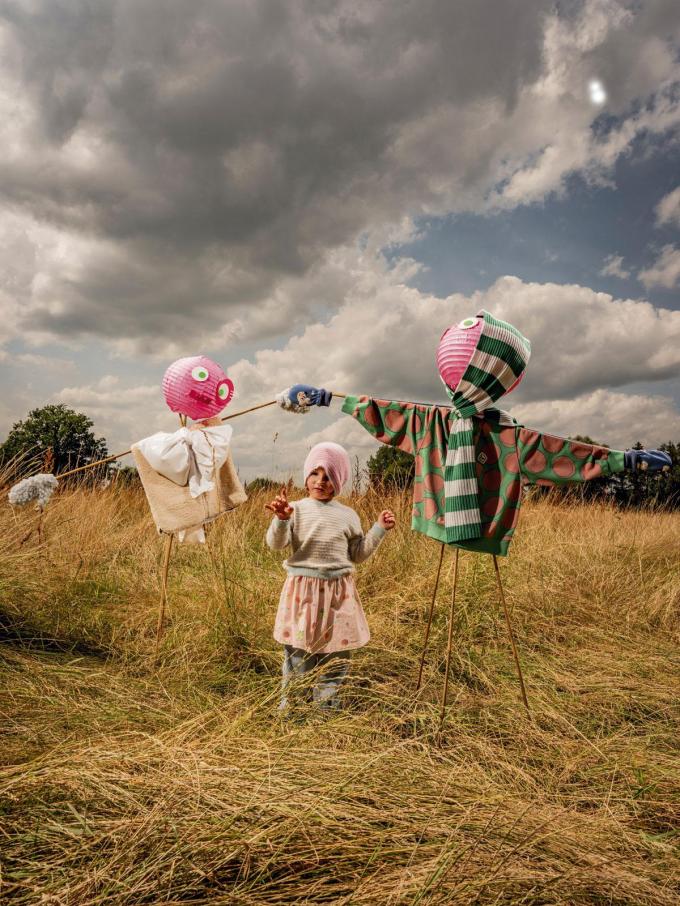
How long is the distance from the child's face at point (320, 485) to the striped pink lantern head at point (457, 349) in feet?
2.33

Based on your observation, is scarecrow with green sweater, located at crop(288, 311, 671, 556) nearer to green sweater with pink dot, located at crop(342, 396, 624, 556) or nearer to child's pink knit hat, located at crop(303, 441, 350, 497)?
green sweater with pink dot, located at crop(342, 396, 624, 556)

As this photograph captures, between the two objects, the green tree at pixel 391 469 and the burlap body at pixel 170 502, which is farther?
the green tree at pixel 391 469

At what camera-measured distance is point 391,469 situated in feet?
20.4

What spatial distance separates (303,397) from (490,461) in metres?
0.78

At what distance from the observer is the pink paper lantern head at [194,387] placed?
2.59 m

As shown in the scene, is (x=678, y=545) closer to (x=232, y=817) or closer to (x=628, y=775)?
(x=628, y=775)

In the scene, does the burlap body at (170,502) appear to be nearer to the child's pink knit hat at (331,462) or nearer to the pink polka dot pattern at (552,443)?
the child's pink knit hat at (331,462)

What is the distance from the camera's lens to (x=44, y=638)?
9.24ft

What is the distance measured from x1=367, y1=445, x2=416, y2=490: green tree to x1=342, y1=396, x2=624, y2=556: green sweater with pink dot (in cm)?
346

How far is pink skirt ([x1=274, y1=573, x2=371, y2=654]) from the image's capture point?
2244 millimetres

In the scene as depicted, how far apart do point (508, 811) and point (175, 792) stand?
793 millimetres

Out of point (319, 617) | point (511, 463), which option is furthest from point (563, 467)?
point (319, 617)

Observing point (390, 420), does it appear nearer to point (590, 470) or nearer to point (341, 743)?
point (590, 470)

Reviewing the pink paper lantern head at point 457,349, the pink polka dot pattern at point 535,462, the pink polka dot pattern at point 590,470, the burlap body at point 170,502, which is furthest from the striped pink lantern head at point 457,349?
the burlap body at point 170,502
